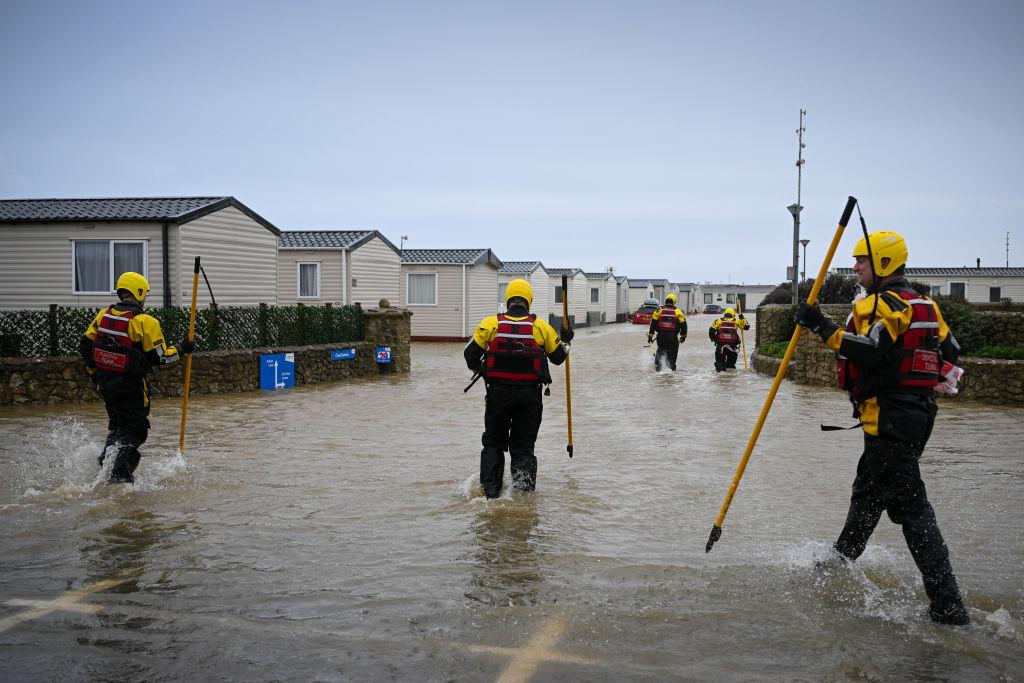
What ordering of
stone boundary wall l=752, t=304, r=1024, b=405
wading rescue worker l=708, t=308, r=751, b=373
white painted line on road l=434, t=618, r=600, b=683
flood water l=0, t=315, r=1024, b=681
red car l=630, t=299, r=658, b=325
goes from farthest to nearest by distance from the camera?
red car l=630, t=299, r=658, b=325, wading rescue worker l=708, t=308, r=751, b=373, stone boundary wall l=752, t=304, r=1024, b=405, flood water l=0, t=315, r=1024, b=681, white painted line on road l=434, t=618, r=600, b=683

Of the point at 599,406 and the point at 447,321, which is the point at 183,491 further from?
the point at 447,321

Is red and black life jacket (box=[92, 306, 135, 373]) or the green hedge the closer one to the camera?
red and black life jacket (box=[92, 306, 135, 373])

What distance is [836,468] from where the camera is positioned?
9.02m

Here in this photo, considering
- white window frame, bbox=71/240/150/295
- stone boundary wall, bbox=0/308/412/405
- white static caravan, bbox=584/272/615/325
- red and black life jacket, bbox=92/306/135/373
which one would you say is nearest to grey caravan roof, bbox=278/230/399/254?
stone boundary wall, bbox=0/308/412/405

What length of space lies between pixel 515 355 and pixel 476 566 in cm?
208

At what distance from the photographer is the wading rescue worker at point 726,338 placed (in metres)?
20.9

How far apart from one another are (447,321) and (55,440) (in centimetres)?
2529

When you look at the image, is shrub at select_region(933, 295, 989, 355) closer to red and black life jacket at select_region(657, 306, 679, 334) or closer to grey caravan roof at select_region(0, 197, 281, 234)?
red and black life jacket at select_region(657, 306, 679, 334)

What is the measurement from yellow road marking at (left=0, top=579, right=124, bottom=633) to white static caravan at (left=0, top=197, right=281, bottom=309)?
14.1 metres

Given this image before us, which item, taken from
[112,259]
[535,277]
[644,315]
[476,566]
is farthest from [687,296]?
[476,566]

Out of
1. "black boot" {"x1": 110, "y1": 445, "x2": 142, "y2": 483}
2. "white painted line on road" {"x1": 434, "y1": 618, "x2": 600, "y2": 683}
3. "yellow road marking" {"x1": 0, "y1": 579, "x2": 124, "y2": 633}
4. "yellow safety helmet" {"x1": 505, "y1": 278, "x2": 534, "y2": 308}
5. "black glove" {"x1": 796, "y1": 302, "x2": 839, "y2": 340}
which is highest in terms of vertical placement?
"yellow safety helmet" {"x1": 505, "y1": 278, "x2": 534, "y2": 308}

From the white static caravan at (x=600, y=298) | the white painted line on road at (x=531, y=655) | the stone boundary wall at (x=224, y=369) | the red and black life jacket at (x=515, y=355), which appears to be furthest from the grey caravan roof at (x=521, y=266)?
the white painted line on road at (x=531, y=655)

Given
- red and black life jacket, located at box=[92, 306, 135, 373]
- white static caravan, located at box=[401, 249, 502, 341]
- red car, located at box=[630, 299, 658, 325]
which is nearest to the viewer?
red and black life jacket, located at box=[92, 306, 135, 373]

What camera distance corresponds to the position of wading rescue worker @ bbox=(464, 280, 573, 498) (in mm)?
7160
